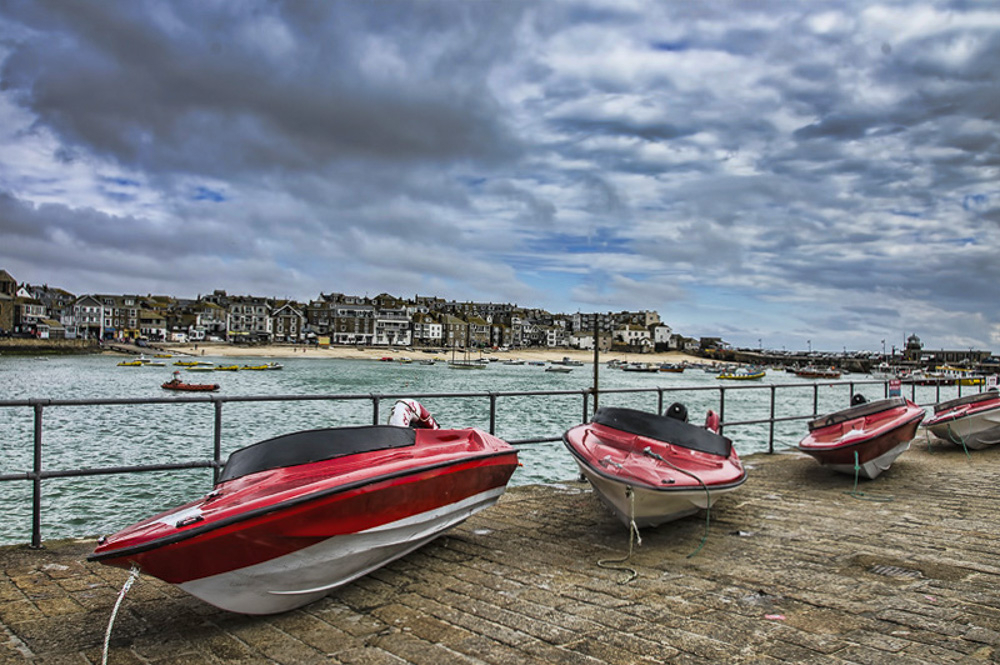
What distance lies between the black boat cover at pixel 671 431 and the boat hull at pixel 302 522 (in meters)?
1.86

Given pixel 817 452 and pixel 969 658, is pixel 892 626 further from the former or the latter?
pixel 817 452

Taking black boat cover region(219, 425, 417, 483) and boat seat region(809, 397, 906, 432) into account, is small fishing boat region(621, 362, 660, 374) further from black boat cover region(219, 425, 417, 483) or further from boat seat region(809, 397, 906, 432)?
black boat cover region(219, 425, 417, 483)

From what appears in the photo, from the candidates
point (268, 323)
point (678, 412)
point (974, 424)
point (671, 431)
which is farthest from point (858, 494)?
point (268, 323)

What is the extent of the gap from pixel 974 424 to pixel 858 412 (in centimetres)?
417

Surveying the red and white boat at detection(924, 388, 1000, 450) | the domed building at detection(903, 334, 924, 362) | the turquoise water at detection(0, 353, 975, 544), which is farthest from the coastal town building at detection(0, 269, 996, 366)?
the red and white boat at detection(924, 388, 1000, 450)

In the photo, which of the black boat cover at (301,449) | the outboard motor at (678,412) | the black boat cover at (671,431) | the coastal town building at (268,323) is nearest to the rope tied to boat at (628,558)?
the black boat cover at (671,431)

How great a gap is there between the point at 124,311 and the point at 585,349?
4551 inches

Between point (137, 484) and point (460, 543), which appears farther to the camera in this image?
point (137, 484)

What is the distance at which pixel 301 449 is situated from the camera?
4.46 meters

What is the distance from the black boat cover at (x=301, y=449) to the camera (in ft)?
14.5

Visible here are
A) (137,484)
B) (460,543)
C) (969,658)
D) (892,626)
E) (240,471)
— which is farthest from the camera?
(137,484)

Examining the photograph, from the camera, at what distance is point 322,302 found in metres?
171

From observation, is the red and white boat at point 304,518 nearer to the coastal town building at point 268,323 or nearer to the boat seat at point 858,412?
the boat seat at point 858,412

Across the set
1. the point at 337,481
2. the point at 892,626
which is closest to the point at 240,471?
the point at 337,481
